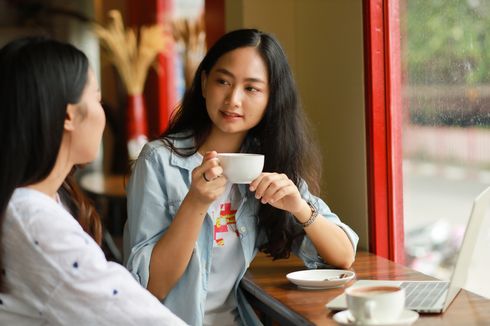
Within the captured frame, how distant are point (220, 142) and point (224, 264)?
12.8 inches

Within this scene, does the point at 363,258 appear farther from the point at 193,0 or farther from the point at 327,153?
the point at 193,0

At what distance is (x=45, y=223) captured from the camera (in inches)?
56.5

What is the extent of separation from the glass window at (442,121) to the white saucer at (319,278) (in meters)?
0.41

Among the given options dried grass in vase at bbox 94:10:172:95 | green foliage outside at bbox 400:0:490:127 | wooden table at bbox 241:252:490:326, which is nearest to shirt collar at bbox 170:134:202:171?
wooden table at bbox 241:252:490:326

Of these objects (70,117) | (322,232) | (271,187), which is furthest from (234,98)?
(70,117)

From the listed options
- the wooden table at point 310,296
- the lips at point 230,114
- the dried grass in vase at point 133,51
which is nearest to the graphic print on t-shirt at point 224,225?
the wooden table at point 310,296

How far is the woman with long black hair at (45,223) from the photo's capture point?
1.43m

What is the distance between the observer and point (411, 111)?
2471 mm

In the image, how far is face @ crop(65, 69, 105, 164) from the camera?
1.54 meters

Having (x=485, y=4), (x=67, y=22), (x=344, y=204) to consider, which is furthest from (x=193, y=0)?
(x=485, y=4)

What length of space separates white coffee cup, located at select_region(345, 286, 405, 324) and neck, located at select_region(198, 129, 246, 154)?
0.88 m

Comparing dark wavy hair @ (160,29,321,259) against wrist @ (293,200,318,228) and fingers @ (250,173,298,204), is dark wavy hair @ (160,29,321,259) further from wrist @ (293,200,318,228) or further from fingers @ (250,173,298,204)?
fingers @ (250,173,298,204)

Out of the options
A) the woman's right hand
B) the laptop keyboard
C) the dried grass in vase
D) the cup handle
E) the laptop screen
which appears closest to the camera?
the cup handle

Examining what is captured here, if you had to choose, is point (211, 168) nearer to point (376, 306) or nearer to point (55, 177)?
point (55, 177)
